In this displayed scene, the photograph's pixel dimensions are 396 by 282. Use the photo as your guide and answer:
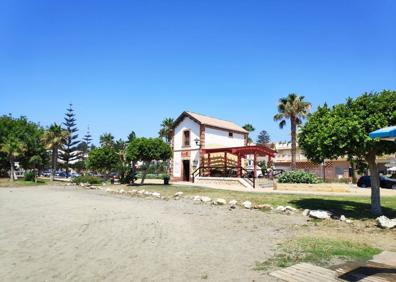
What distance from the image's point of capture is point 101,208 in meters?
14.8

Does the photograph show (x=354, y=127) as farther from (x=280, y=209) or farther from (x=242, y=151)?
(x=242, y=151)

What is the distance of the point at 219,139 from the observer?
36.5 m

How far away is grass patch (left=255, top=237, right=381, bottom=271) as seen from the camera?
6688mm

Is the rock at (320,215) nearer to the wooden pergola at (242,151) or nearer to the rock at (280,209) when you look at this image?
the rock at (280,209)

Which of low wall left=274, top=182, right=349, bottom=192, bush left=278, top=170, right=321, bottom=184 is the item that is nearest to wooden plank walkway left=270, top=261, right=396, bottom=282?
low wall left=274, top=182, right=349, bottom=192

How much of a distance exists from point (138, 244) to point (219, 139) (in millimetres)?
28572

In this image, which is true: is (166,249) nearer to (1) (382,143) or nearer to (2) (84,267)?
(2) (84,267)

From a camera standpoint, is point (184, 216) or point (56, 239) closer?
point (56, 239)

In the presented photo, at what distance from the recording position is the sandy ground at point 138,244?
240 inches

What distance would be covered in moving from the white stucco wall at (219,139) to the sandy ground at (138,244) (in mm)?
21792

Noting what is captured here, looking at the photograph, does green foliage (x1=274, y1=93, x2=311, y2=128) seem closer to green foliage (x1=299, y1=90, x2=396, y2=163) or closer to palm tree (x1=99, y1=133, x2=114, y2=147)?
green foliage (x1=299, y1=90, x2=396, y2=163)

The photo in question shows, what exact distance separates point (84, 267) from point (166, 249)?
6.43ft

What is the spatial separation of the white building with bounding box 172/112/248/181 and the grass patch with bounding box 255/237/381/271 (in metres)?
26.3

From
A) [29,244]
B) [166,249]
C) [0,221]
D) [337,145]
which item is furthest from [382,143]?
[0,221]
